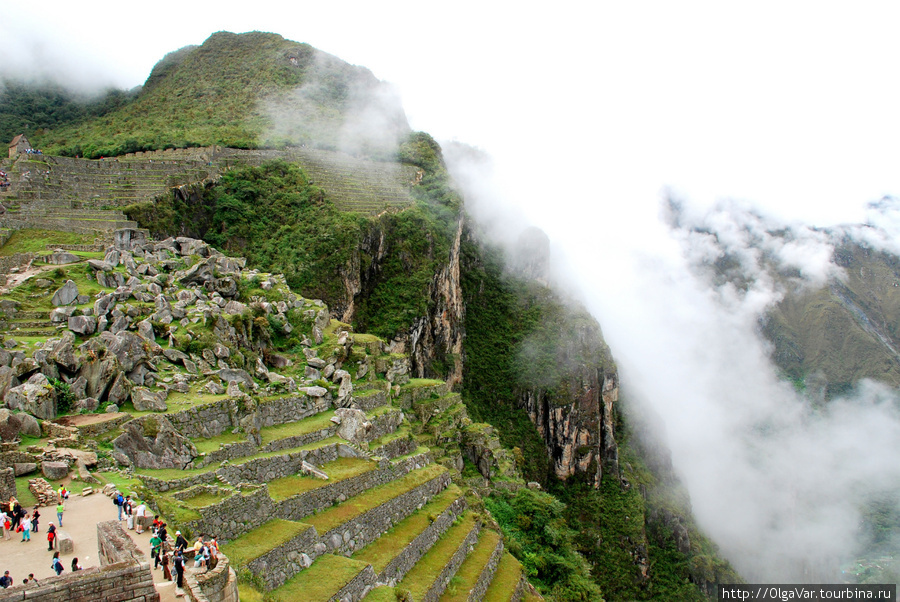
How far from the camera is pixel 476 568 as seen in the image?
1984 centimetres

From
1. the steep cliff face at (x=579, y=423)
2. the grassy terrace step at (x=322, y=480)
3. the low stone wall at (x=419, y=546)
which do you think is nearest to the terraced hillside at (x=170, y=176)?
the grassy terrace step at (x=322, y=480)

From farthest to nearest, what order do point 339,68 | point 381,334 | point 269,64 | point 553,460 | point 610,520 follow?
1. point 339,68
2. point 269,64
3. point 553,460
4. point 610,520
5. point 381,334

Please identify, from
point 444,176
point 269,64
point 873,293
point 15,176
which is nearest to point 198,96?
point 269,64

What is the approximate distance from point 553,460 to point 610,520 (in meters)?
9.63

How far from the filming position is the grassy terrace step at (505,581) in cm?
1992

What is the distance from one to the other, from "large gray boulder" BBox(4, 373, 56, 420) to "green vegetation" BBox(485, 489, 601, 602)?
20682 mm

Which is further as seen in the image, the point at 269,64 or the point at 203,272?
the point at 269,64

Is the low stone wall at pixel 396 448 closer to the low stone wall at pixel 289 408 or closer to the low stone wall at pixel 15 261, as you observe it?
the low stone wall at pixel 289 408

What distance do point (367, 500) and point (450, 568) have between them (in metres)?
3.87

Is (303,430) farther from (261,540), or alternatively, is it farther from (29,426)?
(29,426)

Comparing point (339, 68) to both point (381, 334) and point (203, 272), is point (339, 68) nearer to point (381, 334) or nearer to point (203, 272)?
point (381, 334)

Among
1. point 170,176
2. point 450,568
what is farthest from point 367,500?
point 170,176

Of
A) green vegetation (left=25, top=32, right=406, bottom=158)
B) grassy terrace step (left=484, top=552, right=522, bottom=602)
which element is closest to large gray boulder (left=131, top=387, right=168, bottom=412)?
grassy terrace step (left=484, top=552, right=522, bottom=602)

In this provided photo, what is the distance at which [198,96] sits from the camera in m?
73.9
